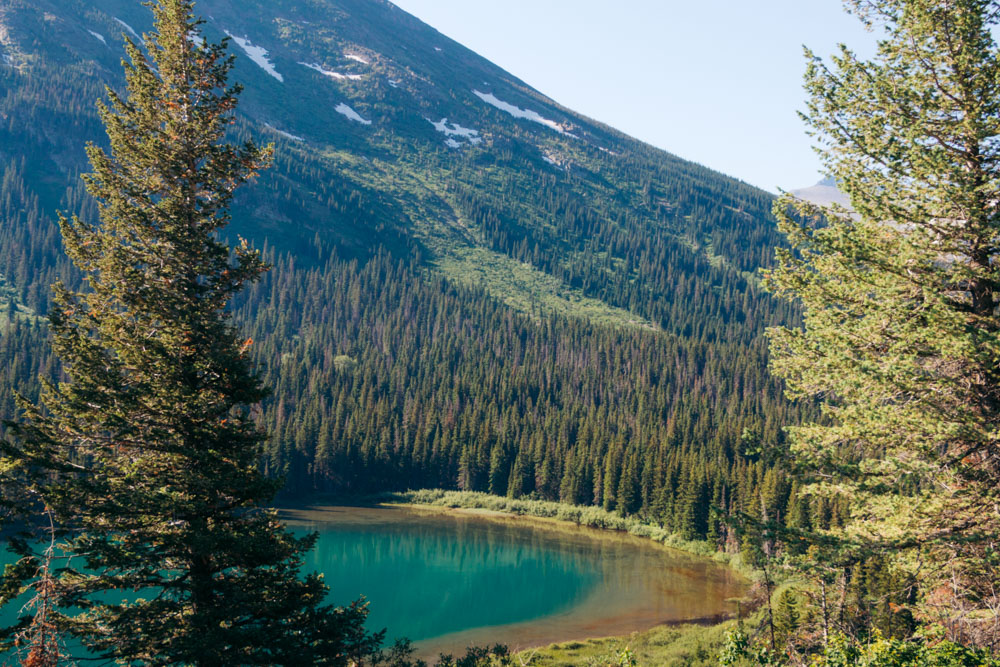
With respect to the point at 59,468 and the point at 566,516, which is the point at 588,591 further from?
the point at 59,468

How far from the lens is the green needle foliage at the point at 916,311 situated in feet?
39.8

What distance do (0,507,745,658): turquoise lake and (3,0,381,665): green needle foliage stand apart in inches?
1065

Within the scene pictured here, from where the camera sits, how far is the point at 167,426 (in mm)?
13953

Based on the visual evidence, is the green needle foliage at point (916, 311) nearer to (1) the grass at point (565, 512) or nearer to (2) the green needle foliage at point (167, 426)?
(2) the green needle foliage at point (167, 426)

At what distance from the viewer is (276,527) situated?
14.9 m

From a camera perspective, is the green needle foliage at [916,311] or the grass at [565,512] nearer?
the green needle foliage at [916,311]

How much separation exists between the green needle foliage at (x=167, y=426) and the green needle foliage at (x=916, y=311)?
11.3 meters

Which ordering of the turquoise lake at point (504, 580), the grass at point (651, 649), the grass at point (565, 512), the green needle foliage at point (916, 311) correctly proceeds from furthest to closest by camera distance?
1. the grass at point (565, 512)
2. the turquoise lake at point (504, 580)
3. the grass at point (651, 649)
4. the green needle foliage at point (916, 311)

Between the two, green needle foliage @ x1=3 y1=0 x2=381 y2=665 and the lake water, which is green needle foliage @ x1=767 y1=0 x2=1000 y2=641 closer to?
green needle foliage @ x1=3 y1=0 x2=381 y2=665

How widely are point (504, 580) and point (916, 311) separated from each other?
50.6 meters

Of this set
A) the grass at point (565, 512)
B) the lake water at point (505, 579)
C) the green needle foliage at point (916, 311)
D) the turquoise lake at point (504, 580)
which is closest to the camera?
the green needle foliage at point (916, 311)

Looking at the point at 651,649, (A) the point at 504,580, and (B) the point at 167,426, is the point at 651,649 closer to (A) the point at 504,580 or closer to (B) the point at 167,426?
(A) the point at 504,580

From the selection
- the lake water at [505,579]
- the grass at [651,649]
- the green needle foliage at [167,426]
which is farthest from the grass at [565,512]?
the green needle foliage at [167,426]

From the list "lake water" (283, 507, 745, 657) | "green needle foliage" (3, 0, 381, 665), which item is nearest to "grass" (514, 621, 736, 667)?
"lake water" (283, 507, 745, 657)
